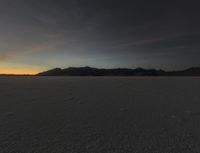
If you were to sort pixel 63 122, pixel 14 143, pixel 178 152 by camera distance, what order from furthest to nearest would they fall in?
pixel 63 122, pixel 14 143, pixel 178 152

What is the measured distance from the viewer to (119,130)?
13.8 ft

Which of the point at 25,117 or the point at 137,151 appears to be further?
the point at 25,117

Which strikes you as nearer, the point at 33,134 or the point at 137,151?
the point at 137,151

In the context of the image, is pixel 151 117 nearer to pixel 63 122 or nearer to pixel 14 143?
pixel 63 122

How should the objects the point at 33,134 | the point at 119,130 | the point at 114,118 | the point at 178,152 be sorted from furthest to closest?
1. the point at 114,118
2. the point at 119,130
3. the point at 33,134
4. the point at 178,152

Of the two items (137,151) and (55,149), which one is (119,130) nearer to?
(137,151)

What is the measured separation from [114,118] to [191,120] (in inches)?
97.2

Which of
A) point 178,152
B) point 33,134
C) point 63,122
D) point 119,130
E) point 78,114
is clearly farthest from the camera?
point 78,114

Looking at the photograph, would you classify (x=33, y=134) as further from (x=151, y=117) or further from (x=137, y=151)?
(x=151, y=117)

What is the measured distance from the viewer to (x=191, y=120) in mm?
4957

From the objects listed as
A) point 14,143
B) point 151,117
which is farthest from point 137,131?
point 14,143

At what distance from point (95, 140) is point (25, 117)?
2988 mm

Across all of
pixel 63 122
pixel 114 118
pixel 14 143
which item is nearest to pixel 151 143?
pixel 114 118

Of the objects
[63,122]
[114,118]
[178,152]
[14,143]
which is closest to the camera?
[178,152]
